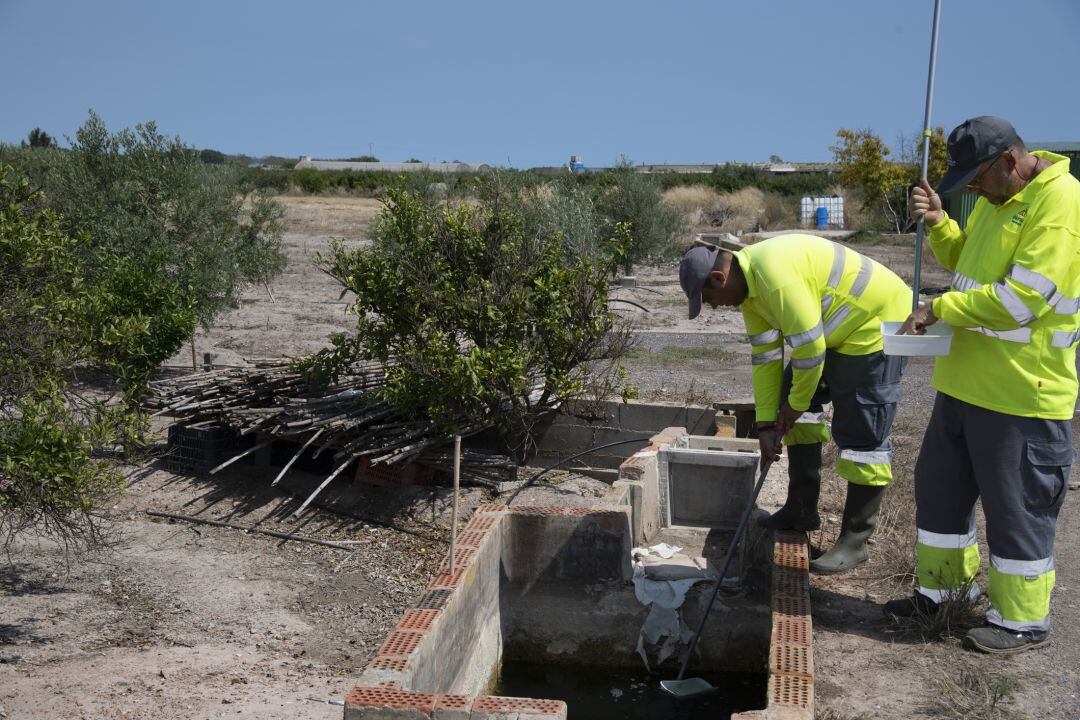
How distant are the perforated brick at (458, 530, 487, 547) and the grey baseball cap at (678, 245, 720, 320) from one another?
1.65 m

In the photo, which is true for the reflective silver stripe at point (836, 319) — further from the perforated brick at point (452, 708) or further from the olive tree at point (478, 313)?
the olive tree at point (478, 313)

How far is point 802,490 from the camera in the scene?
5.62m

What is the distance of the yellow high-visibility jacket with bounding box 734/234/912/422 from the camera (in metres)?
4.77

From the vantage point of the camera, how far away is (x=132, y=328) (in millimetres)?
6508

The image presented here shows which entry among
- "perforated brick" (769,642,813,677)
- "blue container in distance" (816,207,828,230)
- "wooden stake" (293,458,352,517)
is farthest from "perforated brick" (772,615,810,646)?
"blue container in distance" (816,207,828,230)

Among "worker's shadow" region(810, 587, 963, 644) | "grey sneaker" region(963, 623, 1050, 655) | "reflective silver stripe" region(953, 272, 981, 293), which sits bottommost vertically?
"worker's shadow" region(810, 587, 963, 644)

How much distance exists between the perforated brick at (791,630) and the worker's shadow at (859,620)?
25.3 inches

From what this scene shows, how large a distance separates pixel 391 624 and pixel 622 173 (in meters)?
19.7

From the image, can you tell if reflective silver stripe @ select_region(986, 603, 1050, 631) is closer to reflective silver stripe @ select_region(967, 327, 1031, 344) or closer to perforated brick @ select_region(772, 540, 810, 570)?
perforated brick @ select_region(772, 540, 810, 570)

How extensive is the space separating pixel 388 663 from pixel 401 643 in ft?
0.57

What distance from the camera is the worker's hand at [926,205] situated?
4707 millimetres

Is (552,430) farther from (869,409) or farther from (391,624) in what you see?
(869,409)

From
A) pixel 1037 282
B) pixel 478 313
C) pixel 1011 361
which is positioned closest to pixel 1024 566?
pixel 1011 361

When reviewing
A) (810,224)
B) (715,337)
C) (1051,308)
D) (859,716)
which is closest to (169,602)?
(859,716)
